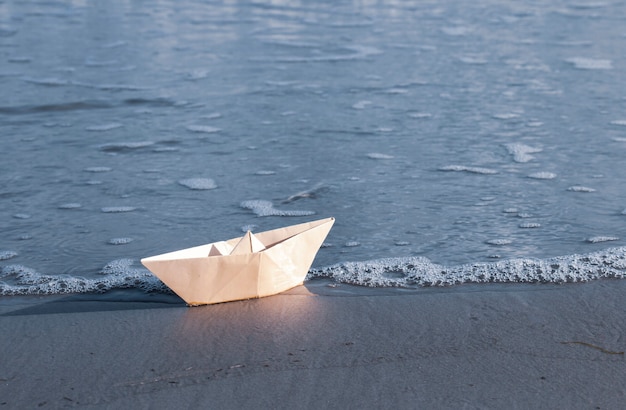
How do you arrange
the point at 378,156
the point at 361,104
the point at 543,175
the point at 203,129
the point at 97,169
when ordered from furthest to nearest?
1. the point at 361,104
2. the point at 203,129
3. the point at 378,156
4. the point at 97,169
5. the point at 543,175

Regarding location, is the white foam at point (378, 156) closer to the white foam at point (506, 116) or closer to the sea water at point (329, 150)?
the sea water at point (329, 150)

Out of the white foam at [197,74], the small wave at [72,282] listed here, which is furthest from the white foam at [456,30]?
the small wave at [72,282]

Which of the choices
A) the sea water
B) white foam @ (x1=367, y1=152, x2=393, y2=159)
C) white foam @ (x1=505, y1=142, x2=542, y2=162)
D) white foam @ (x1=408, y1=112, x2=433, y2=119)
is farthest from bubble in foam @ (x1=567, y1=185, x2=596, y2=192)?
white foam @ (x1=408, y1=112, x2=433, y2=119)

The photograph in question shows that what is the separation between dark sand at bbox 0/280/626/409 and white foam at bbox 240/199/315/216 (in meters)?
1.13

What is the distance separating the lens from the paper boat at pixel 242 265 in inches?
130

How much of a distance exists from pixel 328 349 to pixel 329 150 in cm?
323

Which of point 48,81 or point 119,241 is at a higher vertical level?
point 48,81

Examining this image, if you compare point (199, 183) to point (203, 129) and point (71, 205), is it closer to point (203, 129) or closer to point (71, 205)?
point (71, 205)

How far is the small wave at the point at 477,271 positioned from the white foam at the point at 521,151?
1832mm

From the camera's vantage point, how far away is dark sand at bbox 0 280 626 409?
2.72 m

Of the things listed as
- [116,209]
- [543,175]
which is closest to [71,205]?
[116,209]

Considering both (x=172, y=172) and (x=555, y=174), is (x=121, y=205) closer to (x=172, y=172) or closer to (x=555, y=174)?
(x=172, y=172)

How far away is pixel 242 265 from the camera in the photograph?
3340mm

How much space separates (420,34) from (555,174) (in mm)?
6354
